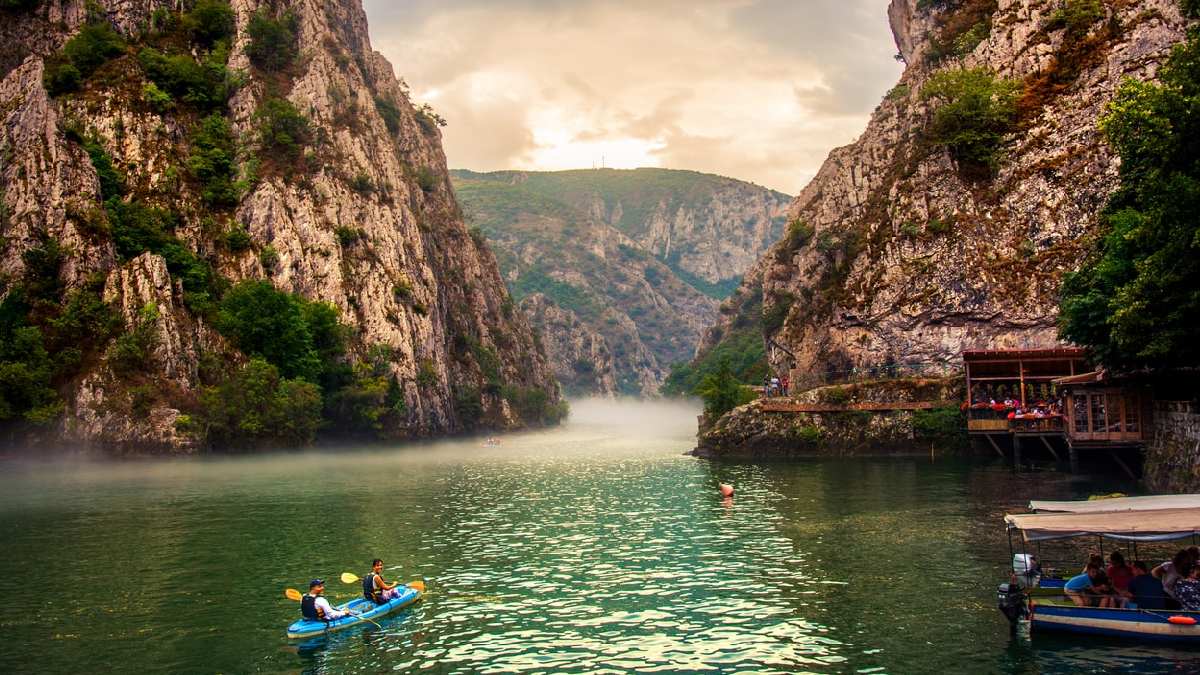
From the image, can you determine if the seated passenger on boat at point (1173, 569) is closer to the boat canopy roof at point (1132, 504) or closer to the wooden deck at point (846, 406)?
the boat canopy roof at point (1132, 504)

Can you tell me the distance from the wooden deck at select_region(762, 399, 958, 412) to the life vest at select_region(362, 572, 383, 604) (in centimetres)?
6496

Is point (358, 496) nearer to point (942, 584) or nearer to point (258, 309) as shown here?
point (942, 584)

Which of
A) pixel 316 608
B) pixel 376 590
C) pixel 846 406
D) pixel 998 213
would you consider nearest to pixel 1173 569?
pixel 376 590

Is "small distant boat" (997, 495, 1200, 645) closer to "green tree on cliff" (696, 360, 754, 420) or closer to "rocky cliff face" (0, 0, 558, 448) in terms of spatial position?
"green tree on cliff" (696, 360, 754, 420)

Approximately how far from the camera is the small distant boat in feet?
82.0

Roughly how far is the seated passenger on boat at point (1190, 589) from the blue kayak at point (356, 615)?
24233 mm

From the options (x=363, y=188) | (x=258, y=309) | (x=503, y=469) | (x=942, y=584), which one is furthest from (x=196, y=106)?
(x=942, y=584)

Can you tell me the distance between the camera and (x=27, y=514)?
168 ft

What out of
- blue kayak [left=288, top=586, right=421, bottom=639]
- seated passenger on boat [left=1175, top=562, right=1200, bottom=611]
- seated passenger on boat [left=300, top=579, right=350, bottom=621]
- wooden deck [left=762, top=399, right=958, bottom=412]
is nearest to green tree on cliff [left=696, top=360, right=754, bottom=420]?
wooden deck [left=762, top=399, right=958, bottom=412]

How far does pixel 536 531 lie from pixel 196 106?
103 metres

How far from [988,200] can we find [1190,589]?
8064 centimetres

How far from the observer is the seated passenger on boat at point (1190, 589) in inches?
988

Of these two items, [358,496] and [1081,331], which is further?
[358,496]

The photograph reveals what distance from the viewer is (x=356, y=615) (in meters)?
29.5
